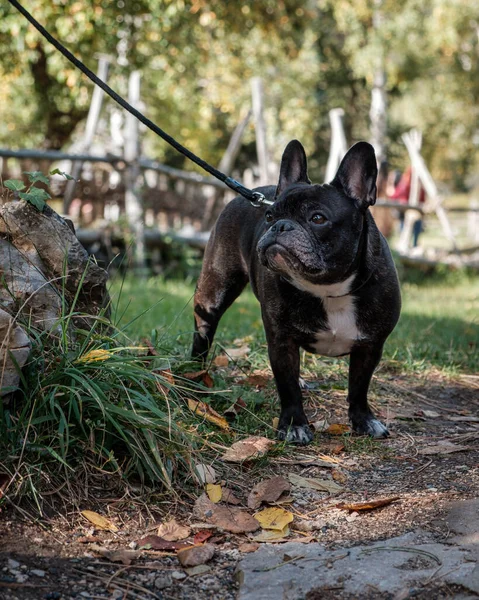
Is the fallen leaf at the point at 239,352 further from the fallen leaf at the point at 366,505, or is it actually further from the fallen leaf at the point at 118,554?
the fallen leaf at the point at 118,554

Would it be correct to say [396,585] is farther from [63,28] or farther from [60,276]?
[63,28]

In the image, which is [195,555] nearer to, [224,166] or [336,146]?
[224,166]

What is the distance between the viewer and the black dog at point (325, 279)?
10.3 ft

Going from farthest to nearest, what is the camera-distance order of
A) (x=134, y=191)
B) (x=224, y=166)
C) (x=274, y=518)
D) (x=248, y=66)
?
→ (x=248, y=66) < (x=224, y=166) < (x=134, y=191) < (x=274, y=518)

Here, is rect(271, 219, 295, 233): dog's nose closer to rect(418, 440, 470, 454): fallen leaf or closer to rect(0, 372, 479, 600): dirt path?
rect(0, 372, 479, 600): dirt path

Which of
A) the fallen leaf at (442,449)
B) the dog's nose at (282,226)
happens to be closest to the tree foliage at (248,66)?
the dog's nose at (282,226)

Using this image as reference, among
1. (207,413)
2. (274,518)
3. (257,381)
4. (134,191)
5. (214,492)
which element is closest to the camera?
(274,518)

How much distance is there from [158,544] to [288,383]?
1252mm

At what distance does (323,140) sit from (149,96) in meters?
11.1

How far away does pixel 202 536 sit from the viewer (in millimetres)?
2463

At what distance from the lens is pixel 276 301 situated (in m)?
3.42

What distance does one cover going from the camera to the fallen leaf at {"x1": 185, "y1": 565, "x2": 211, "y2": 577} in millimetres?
2234

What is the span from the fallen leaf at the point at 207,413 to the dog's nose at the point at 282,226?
0.82 m

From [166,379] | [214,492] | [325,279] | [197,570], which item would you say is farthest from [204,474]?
[325,279]
